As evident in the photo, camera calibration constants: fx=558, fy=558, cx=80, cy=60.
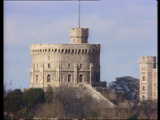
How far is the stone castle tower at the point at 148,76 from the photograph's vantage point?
92.1 m

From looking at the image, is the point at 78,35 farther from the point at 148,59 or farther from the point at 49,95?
the point at 49,95

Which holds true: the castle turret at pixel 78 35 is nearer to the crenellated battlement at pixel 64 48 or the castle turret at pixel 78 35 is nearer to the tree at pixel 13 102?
the crenellated battlement at pixel 64 48

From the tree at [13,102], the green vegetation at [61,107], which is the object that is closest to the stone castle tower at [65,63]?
the green vegetation at [61,107]

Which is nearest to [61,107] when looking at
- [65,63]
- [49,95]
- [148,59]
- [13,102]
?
[13,102]

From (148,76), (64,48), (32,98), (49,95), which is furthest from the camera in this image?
(64,48)

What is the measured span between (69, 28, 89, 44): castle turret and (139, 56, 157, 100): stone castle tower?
44.6 feet

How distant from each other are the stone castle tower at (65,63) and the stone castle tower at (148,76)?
1142cm

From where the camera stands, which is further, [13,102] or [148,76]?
[148,76]

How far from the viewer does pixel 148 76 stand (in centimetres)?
9312

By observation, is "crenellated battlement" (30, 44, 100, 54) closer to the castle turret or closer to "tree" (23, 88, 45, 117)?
the castle turret

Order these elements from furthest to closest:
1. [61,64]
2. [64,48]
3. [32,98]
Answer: [64,48], [61,64], [32,98]

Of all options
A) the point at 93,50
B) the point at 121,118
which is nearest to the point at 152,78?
the point at 93,50

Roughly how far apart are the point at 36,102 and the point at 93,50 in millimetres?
20469

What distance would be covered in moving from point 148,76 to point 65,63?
54.6 feet
